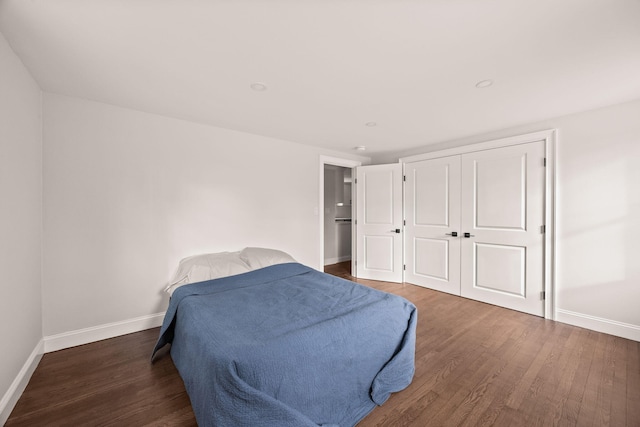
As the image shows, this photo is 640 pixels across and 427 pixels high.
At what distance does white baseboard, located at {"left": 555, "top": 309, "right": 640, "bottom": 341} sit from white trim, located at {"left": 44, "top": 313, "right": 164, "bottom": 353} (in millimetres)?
4450

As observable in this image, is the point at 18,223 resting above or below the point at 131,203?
below

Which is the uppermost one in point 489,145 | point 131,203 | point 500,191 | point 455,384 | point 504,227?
point 489,145

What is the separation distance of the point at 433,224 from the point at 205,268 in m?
3.27

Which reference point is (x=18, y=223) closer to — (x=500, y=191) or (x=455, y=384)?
(x=455, y=384)

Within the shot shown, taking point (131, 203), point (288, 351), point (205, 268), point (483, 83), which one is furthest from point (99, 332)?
point (483, 83)

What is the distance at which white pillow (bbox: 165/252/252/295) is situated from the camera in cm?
254

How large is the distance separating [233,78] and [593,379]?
354cm

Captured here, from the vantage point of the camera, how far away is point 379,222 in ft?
14.8

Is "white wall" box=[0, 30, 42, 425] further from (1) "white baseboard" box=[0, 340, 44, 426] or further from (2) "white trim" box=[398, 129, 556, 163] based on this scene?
(2) "white trim" box=[398, 129, 556, 163]

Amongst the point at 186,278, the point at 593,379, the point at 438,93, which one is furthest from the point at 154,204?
the point at 593,379

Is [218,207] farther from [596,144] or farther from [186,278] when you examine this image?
[596,144]

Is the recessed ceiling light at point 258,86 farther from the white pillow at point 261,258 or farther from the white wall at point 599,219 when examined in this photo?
the white wall at point 599,219

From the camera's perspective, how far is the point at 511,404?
1.65 m

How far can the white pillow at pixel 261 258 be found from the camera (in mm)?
2879
